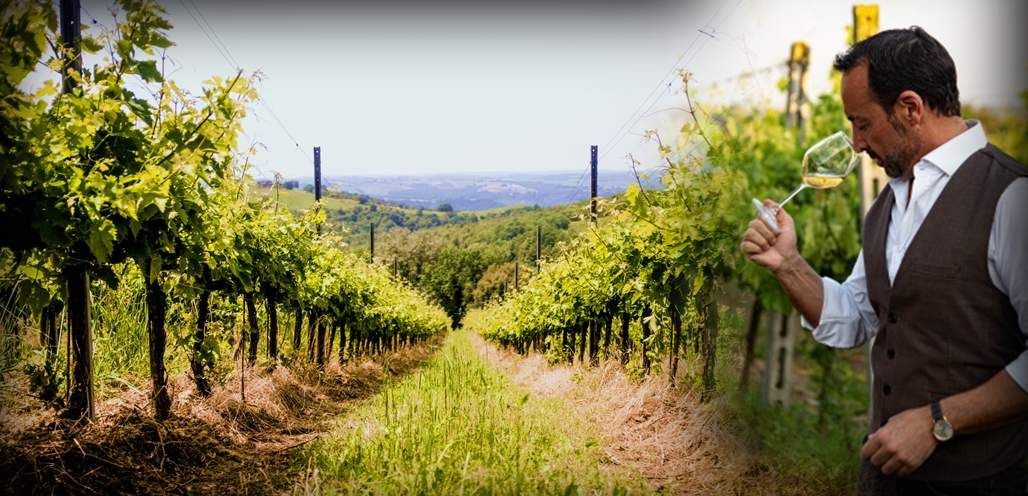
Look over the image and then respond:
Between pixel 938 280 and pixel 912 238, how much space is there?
103 mm

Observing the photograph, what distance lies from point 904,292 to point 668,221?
2.66 metres

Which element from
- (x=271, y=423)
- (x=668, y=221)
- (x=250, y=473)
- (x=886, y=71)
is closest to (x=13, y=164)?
(x=250, y=473)

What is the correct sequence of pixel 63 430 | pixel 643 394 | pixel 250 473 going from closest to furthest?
pixel 63 430
pixel 250 473
pixel 643 394

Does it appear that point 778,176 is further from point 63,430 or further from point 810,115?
point 63,430

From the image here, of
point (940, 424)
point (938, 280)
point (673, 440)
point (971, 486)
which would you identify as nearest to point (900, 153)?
point (938, 280)

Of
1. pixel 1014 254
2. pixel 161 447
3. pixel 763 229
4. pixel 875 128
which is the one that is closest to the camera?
pixel 1014 254

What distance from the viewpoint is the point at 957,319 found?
5.00 feet

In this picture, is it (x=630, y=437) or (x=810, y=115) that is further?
(x=630, y=437)

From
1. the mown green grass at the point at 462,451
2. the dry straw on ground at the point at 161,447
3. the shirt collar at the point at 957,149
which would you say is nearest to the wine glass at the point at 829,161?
the shirt collar at the point at 957,149

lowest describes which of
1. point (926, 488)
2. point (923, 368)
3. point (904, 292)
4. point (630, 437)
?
point (630, 437)

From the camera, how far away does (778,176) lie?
84.4 inches

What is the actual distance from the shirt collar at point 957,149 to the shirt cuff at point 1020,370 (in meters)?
0.38

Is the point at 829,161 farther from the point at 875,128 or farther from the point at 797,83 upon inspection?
the point at 797,83

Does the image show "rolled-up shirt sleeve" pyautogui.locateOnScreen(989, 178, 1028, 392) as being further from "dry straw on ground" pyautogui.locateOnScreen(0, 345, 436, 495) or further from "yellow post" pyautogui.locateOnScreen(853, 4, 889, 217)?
"dry straw on ground" pyautogui.locateOnScreen(0, 345, 436, 495)
